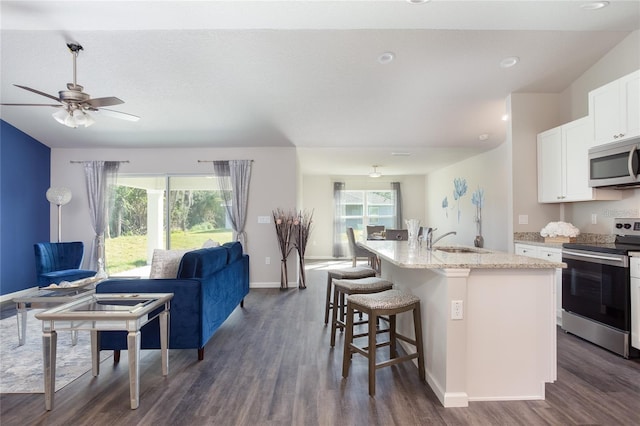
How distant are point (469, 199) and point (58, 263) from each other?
302 inches

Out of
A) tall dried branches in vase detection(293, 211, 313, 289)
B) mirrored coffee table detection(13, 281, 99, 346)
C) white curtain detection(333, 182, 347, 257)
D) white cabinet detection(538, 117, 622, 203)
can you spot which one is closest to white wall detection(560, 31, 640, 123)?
white cabinet detection(538, 117, 622, 203)

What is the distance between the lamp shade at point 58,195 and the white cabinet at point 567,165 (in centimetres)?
705

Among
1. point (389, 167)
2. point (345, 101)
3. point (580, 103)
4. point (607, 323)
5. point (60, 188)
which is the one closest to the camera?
point (607, 323)

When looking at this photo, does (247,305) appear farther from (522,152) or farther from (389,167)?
(389,167)

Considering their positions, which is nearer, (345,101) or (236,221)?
(345,101)

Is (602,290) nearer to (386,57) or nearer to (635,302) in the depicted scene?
(635,302)

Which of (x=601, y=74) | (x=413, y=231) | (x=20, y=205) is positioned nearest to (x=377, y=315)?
(x=413, y=231)

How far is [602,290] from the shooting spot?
2.87m

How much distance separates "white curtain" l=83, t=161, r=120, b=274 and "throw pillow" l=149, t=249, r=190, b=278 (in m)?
3.71

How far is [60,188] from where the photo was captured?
530 centimetres

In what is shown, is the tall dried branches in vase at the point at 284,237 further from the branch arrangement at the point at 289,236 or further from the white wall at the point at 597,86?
the white wall at the point at 597,86

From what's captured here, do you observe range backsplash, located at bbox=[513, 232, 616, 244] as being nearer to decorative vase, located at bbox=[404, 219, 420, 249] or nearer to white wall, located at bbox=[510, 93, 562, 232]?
white wall, located at bbox=[510, 93, 562, 232]

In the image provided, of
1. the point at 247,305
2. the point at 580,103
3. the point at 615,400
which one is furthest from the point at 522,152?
the point at 247,305

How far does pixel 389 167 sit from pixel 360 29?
523cm
